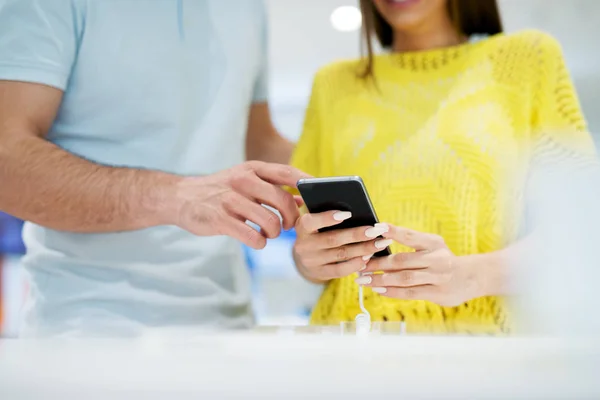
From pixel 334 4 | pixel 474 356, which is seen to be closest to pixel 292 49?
pixel 334 4

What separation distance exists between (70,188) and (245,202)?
24 centimetres

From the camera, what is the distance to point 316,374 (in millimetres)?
306

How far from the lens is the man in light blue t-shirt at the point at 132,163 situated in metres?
0.75

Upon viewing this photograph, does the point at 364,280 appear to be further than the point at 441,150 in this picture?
No

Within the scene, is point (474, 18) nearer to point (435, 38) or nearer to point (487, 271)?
point (435, 38)

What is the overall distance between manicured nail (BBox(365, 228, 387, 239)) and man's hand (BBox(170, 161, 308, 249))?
96mm

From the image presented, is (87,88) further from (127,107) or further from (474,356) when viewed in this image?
(474,356)

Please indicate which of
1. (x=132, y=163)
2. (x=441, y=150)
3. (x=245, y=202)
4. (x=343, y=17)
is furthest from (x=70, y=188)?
(x=343, y=17)

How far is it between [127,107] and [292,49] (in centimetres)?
115

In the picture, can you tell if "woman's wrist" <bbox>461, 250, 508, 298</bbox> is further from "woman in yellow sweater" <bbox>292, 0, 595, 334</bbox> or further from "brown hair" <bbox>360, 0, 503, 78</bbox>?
"brown hair" <bbox>360, 0, 503, 78</bbox>

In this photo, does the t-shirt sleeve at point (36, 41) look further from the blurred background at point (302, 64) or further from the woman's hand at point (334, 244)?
the woman's hand at point (334, 244)

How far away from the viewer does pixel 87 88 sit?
853 mm

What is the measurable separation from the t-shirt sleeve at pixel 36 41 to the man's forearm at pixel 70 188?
0.29ft

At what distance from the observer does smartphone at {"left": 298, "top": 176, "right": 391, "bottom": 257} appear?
58 cm
